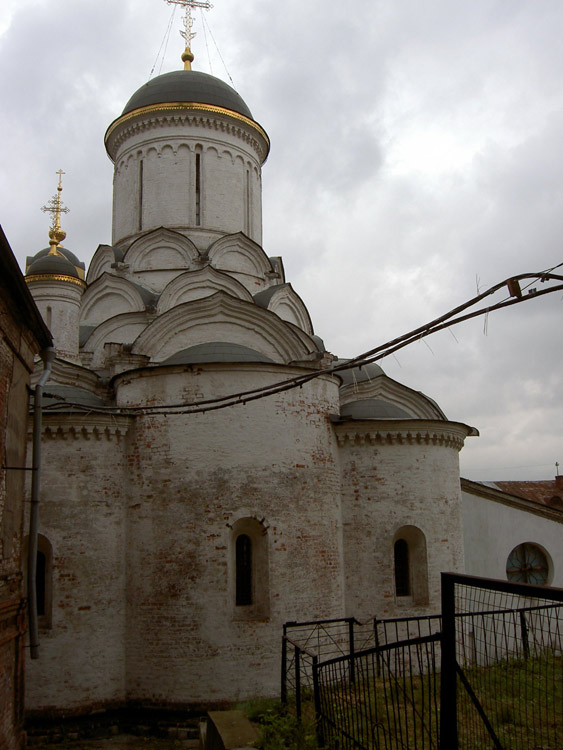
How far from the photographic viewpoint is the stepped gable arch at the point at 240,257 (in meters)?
15.4

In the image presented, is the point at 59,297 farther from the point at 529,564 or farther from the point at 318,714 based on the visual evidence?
the point at 529,564

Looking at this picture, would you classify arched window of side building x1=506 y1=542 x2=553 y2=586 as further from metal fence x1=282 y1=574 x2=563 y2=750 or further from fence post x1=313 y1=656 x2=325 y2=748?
fence post x1=313 y1=656 x2=325 y2=748

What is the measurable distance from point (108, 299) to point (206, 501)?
20.9 ft

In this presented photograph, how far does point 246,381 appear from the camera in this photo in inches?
443

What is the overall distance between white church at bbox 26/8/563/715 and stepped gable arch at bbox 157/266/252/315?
30mm

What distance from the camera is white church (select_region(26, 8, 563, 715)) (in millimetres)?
10414

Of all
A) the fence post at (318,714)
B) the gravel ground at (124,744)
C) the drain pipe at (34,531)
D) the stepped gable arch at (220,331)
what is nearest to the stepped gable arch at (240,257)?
the stepped gable arch at (220,331)

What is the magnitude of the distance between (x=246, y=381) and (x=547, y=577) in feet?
34.0

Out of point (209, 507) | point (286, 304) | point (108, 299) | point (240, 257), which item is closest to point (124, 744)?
point (209, 507)

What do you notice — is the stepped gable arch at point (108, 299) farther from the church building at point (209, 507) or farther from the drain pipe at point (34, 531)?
the drain pipe at point (34, 531)

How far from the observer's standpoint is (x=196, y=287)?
1467cm

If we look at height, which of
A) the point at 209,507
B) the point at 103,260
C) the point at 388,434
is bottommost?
the point at 209,507

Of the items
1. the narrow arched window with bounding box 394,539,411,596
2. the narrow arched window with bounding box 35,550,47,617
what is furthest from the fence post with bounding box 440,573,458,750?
the narrow arched window with bounding box 394,539,411,596

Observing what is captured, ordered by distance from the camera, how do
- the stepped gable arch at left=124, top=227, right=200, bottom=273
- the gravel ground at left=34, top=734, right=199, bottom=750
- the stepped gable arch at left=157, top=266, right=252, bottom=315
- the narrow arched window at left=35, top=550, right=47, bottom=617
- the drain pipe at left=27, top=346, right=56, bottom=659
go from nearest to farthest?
1. the drain pipe at left=27, top=346, right=56, bottom=659
2. the gravel ground at left=34, top=734, right=199, bottom=750
3. the narrow arched window at left=35, top=550, right=47, bottom=617
4. the stepped gable arch at left=157, top=266, right=252, bottom=315
5. the stepped gable arch at left=124, top=227, right=200, bottom=273
